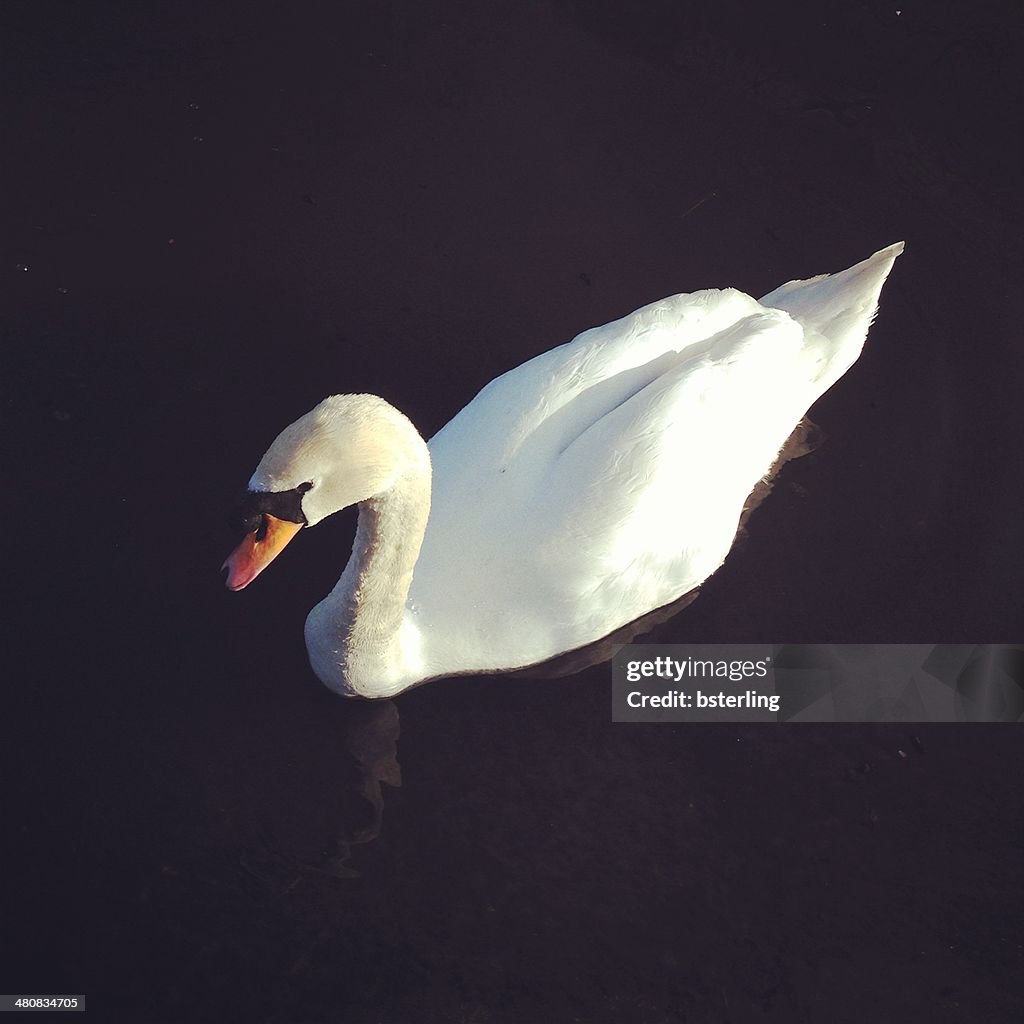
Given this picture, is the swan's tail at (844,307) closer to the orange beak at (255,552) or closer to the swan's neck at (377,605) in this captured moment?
the swan's neck at (377,605)

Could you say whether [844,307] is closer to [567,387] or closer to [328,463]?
[567,387]

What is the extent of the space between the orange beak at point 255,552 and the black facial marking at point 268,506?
108 millimetres

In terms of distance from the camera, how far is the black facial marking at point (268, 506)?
443 centimetres

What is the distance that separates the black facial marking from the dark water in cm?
119

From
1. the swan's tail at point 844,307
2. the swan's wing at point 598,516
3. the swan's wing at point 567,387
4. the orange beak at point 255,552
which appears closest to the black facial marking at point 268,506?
the orange beak at point 255,552

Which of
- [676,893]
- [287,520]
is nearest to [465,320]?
[287,520]

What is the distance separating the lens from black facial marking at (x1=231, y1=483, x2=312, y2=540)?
443 centimetres

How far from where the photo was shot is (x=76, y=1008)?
4641mm

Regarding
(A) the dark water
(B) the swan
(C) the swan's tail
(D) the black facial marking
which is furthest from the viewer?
(C) the swan's tail

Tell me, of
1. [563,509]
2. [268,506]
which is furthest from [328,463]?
[563,509]

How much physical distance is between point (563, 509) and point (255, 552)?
4.06 ft

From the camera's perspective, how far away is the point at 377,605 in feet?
16.4

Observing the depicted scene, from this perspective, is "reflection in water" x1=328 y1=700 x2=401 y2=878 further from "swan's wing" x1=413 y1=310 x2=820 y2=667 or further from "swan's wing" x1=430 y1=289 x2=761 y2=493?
"swan's wing" x1=430 y1=289 x2=761 y2=493

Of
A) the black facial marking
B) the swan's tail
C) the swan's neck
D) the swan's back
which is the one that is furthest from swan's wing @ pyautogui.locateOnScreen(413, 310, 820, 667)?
the black facial marking
